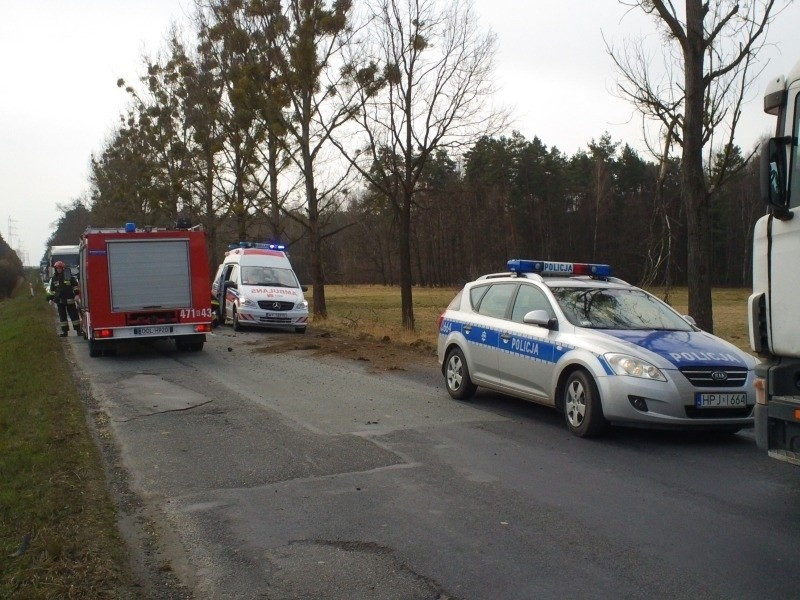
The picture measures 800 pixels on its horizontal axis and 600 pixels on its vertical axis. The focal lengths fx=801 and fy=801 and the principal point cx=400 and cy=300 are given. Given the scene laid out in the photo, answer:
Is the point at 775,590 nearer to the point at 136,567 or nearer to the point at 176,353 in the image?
the point at 136,567

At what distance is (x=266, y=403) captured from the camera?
10.3m

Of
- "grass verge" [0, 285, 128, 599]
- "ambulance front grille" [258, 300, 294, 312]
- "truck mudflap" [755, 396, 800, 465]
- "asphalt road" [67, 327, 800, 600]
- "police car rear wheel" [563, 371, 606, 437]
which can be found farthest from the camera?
"ambulance front grille" [258, 300, 294, 312]

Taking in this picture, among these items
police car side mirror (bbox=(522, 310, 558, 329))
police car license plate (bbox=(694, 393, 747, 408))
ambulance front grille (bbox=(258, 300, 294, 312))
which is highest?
police car side mirror (bbox=(522, 310, 558, 329))

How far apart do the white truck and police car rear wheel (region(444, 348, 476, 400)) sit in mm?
4940

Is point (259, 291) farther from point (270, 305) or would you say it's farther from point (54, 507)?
point (54, 507)

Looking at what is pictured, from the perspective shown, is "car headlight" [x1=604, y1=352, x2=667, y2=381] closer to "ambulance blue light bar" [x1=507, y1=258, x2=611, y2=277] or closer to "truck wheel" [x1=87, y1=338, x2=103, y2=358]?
"ambulance blue light bar" [x1=507, y1=258, x2=611, y2=277]

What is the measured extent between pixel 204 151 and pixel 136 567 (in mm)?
31481

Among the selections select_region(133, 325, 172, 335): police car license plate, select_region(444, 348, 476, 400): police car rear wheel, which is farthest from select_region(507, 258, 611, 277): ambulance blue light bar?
select_region(133, 325, 172, 335): police car license plate

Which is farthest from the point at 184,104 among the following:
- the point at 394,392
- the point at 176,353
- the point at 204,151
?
the point at 394,392

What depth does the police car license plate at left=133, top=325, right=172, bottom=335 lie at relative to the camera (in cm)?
1620

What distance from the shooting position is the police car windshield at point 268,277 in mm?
23562

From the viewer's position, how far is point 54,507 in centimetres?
554

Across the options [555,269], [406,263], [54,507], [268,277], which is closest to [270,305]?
[268,277]

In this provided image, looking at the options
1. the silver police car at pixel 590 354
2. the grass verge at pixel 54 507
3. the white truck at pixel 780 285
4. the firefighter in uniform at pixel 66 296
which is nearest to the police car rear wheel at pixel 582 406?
the silver police car at pixel 590 354
